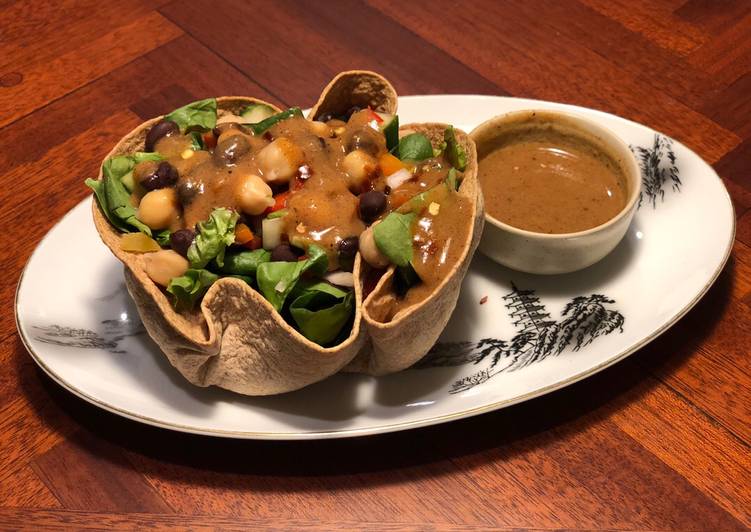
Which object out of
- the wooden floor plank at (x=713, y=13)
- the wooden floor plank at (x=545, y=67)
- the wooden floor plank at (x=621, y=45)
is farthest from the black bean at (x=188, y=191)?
the wooden floor plank at (x=713, y=13)

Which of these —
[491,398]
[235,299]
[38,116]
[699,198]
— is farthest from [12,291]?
[699,198]

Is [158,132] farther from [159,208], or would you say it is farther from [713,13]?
[713,13]

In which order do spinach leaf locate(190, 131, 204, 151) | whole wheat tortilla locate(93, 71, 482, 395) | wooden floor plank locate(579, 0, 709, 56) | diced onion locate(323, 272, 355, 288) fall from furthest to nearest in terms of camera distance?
wooden floor plank locate(579, 0, 709, 56)
spinach leaf locate(190, 131, 204, 151)
diced onion locate(323, 272, 355, 288)
whole wheat tortilla locate(93, 71, 482, 395)

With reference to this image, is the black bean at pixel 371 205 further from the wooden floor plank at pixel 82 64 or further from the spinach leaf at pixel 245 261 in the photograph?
the wooden floor plank at pixel 82 64

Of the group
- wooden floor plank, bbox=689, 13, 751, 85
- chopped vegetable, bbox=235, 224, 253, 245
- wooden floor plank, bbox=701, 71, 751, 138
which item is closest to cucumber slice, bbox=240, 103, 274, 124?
chopped vegetable, bbox=235, 224, 253, 245

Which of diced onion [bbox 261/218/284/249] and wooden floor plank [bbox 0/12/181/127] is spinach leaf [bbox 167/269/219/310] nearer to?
diced onion [bbox 261/218/284/249]

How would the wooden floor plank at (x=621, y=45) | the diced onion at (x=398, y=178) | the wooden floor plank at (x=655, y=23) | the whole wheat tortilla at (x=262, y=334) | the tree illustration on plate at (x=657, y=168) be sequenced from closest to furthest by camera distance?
the whole wheat tortilla at (x=262, y=334) < the diced onion at (x=398, y=178) < the tree illustration on plate at (x=657, y=168) < the wooden floor plank at (x=621, y=45) < the wooden floor plank at (x=655, y=23)

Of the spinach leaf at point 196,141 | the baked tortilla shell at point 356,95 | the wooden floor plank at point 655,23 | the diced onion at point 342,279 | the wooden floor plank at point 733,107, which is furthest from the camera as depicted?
the wooden floor plank at point 655,23
